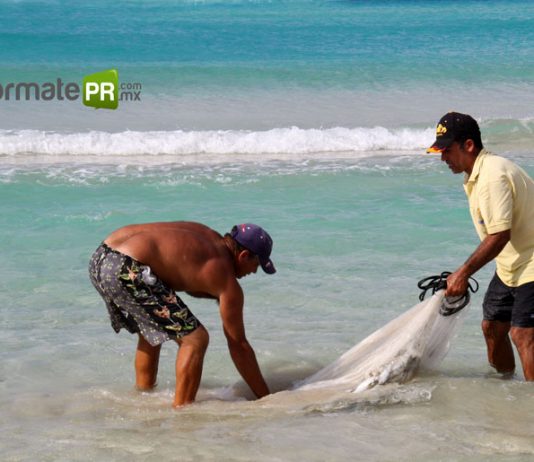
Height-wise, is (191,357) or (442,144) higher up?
(442,144)

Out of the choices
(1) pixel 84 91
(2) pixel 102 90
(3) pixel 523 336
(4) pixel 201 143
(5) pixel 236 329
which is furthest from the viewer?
(2) pixel 102 90

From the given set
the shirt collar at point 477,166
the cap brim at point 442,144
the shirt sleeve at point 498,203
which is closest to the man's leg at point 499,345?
the shirt sleeve at point 498,203

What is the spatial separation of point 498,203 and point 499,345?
1.01 metres

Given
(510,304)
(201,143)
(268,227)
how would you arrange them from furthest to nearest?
1. (201,143)
2. (268,227)
3. (510,304)

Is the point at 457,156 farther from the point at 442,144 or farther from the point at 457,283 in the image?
the point at 457,283

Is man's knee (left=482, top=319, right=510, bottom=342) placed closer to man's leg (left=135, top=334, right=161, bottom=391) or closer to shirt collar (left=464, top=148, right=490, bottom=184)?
shirt collar (left=464, top=148, right=490, bottom=184)

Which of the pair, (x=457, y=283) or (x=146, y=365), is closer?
(x=457, y=283)

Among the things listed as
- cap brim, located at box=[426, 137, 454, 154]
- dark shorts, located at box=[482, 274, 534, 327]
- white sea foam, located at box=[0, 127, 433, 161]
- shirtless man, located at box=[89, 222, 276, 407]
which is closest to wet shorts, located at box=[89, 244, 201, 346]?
shirtless man, located at box=[89, 222, 276, 407]

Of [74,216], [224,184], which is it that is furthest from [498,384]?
[224,184]

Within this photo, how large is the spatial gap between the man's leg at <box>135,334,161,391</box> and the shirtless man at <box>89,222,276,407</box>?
0.39m

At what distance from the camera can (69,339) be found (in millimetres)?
5973

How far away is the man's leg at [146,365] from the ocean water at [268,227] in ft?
0.31

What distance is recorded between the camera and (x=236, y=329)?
178 inches

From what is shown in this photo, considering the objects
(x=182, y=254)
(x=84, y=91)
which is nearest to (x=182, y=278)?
(x=182, y=254)
